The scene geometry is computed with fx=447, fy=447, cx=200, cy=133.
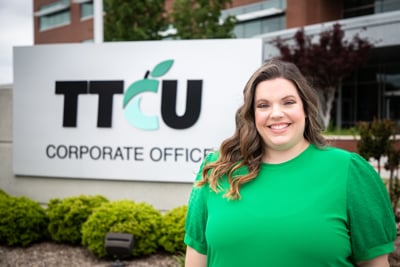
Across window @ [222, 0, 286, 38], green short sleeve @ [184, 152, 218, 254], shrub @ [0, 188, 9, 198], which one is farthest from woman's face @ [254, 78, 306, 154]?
window @ [222, 0, 286, 38]

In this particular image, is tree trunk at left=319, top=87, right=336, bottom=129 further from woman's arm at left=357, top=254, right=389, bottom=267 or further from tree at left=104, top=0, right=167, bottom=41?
woman's arm at left=357, top=254, right=389, bottom=267

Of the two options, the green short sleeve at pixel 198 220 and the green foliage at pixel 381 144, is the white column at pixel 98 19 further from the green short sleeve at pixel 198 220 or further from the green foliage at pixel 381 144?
the green short sleeve at pixel 198 220

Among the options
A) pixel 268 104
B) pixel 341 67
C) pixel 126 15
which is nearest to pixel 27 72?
pixel 268 104

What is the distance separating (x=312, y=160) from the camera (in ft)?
5.76

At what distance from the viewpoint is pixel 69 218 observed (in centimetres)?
586

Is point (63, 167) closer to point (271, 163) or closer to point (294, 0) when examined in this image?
point (271, 163)

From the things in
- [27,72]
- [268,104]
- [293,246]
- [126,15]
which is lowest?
[293,246]

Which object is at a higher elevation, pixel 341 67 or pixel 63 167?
pixel 341 67

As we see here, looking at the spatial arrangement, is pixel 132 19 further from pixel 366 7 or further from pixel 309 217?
pixel 309 217

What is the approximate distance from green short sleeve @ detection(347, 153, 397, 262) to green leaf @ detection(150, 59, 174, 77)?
4.96 metres

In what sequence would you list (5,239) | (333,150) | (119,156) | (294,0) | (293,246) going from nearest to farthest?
(293,246) → (333,150) → (5,239) → (119,156) → (294,0)

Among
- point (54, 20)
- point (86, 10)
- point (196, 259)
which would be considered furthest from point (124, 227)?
point (54, 20)

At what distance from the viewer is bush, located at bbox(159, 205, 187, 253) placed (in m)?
5.38

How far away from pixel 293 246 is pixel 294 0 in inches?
992
